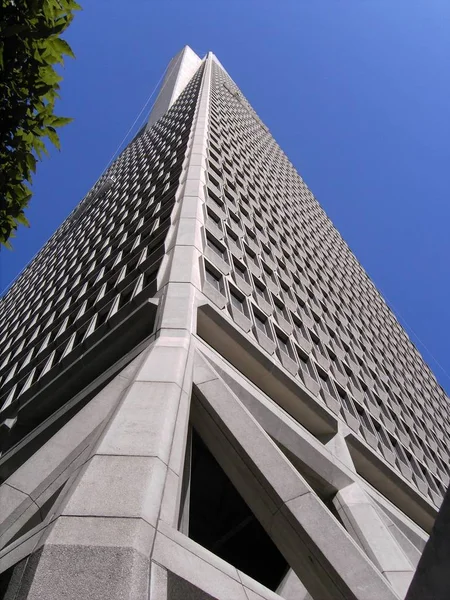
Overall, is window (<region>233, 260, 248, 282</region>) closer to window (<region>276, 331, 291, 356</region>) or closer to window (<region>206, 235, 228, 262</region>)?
window (<region>206, 235, 228, 262</region>)

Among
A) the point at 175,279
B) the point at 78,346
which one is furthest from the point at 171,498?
the point at 78,346

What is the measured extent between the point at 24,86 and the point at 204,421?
19.6ft

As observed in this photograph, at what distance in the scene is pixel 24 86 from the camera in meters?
7.89

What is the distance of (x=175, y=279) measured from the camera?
12297mm

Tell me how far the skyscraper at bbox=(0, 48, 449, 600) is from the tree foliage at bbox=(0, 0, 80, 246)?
348 cm

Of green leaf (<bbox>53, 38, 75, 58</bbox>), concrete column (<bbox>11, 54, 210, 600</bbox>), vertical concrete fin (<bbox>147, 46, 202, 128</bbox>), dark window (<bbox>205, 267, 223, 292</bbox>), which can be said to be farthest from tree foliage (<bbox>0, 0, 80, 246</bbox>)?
vertical concrete fin (<bbox>147, 46, 202, 128</bbox>)

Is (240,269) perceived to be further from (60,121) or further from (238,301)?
(60,121)

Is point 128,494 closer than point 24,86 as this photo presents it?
Yes

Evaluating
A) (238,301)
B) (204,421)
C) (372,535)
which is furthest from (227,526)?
(204,421)

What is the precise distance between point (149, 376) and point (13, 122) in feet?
14.1

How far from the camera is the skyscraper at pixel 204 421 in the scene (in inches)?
231

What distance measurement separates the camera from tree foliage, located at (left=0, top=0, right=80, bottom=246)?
294 inches

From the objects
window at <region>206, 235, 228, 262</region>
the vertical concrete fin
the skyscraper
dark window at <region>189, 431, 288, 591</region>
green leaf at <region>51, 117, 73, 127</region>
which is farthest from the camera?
the vertical concrete fin

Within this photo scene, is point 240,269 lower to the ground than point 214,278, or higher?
higher
